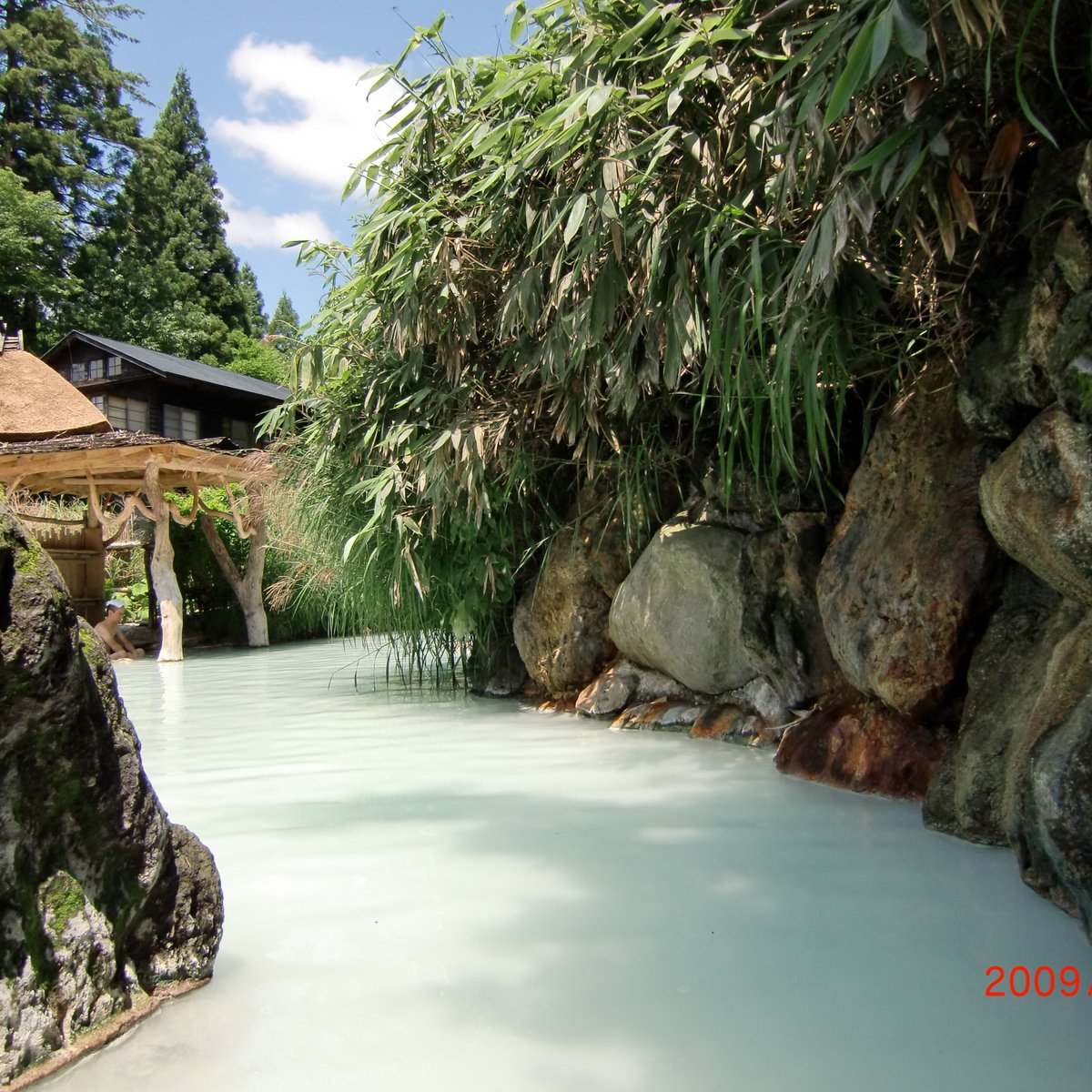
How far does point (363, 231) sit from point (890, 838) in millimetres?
3567

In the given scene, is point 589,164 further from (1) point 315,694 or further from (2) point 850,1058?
(1) point 315,694

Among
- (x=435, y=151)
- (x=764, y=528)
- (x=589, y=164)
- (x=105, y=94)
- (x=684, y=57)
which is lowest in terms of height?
(x=764, y=528)

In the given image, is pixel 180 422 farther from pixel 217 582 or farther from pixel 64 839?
pixel 64 839

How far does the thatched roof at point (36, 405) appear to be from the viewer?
12766 mm

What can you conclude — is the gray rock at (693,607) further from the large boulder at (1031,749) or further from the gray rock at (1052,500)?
the gray rock at (1052,500)

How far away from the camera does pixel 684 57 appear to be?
3.05 meters

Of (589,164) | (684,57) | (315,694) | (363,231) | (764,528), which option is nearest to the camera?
(684,57)

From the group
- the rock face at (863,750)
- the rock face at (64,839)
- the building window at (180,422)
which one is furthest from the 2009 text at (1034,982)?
the building window at (180,422)

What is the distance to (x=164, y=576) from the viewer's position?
10.6 m

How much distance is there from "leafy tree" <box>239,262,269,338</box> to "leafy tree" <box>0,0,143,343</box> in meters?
6.33

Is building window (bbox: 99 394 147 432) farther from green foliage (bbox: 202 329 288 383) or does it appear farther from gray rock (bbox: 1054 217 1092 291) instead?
gray rock (bbox: 1054 217 1092 291)

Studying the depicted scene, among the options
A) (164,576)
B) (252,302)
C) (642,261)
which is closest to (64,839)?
(642,261)

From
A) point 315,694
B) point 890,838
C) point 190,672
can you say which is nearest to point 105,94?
point 190,672

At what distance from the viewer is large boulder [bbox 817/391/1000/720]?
2871 millimetres
